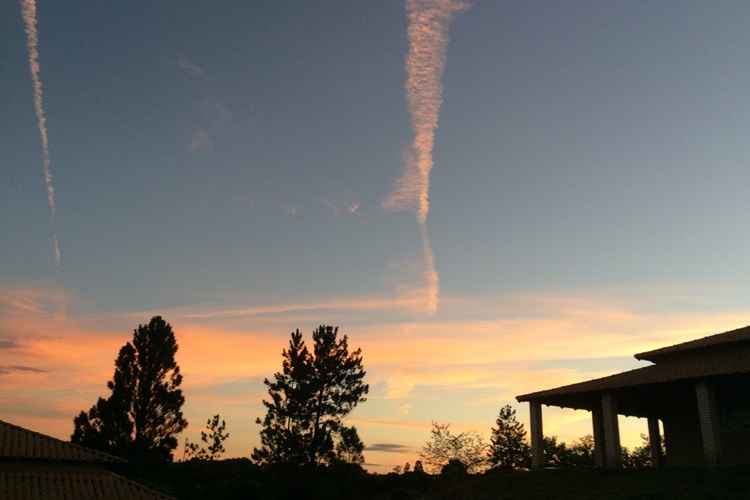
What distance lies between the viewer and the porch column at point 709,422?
28.8 meters

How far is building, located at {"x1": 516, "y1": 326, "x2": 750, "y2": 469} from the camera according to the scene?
29.5 m

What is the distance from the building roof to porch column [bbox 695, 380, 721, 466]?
3.50 meters

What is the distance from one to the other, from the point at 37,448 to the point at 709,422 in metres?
35.2

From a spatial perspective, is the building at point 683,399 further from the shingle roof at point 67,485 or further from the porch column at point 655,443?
the shingle roof at point 67,485

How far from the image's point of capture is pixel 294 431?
53812mm

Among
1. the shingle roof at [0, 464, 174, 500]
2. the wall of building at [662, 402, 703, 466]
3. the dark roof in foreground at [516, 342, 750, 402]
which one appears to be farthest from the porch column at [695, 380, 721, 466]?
the shingle roof at [0, 464, 174, 500]

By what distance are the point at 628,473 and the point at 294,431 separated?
100 ft

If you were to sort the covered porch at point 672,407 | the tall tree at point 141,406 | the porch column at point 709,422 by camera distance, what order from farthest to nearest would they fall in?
the tall tree at point 141,406, the covered porch at point 672,407, the porch column at point 709,422

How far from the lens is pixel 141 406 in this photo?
54.0m

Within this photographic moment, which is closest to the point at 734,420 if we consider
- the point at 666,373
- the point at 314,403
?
the point at 666,373

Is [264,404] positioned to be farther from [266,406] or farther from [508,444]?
[508,444]

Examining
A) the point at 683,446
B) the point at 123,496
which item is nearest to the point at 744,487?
the point at 683,446

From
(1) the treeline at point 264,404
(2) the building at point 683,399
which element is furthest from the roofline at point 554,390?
(1) the treeline at point 264,404

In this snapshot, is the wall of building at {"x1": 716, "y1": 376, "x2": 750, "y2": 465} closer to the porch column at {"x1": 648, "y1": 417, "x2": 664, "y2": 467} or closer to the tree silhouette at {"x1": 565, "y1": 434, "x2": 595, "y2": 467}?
the porch column at {"x1": 648, "y1": 417, "x2": 664, "y2": 467}
